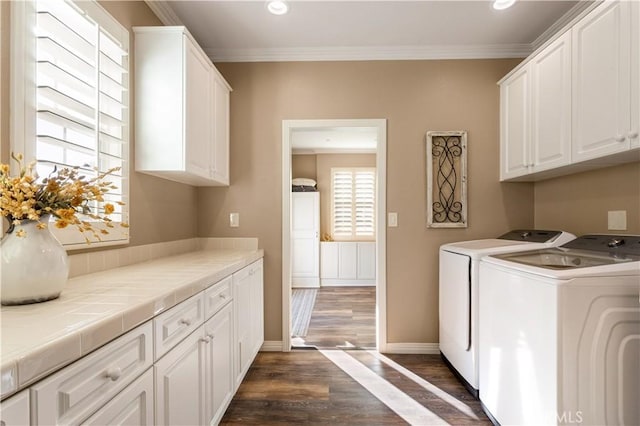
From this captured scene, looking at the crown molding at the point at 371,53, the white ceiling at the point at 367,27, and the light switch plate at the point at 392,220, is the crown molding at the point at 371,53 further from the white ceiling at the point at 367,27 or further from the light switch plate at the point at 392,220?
the light switch plate at the point at 392,220

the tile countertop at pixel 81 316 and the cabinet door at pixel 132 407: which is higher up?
the tile countertop at pixel 81 316

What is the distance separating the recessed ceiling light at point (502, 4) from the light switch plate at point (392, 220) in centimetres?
163

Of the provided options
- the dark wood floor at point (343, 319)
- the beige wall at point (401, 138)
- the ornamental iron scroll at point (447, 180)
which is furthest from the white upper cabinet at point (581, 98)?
the dark wood floor at point (343, 319)

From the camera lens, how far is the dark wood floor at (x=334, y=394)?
186 centimetres

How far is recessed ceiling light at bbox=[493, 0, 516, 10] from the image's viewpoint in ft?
6.77

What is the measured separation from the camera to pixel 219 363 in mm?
1656

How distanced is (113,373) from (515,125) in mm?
2881

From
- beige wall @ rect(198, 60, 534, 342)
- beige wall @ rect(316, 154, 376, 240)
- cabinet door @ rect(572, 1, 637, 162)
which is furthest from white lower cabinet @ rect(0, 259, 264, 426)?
beige wall @ rect(316, 154, 376, 240)

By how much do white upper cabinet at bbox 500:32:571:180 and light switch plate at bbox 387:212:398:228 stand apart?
0.96m

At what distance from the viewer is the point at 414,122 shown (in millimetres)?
2732

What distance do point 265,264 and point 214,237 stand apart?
1.71 feet

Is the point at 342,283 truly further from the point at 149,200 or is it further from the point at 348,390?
the point at 149,200

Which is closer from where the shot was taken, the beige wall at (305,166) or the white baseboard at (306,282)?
the white baseboard at (306,282)

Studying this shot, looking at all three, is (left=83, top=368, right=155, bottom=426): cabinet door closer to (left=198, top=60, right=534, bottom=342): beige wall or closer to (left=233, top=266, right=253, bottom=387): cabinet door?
(left=233, top=266, right=253, bottom=387): cabinet door
